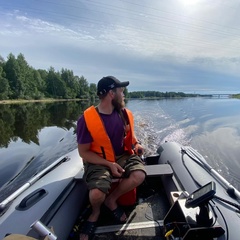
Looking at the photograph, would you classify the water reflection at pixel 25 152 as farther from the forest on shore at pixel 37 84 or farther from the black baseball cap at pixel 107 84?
the forest on shore at pixel 37 84

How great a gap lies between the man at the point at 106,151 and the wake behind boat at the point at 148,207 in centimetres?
22

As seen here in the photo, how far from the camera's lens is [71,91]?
202 feet

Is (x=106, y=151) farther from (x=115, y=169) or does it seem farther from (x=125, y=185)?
(x=125, y=185)

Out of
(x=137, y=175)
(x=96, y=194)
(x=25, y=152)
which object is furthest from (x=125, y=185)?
(x=25, y=152)

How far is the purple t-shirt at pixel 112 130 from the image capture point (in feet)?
7.49

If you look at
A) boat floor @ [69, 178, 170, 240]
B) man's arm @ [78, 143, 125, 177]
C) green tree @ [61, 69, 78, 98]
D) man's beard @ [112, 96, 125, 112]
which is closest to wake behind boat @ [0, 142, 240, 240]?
boat floor @ [69, 178, 170, 240]

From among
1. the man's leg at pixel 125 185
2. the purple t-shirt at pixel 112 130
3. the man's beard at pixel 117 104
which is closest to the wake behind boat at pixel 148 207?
the man's leg at pixel 125 185

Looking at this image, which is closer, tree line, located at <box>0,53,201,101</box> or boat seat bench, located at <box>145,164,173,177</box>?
boat seat bench, located at <box>145,164,173,177</box>

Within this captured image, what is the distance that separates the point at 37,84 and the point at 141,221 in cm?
5219

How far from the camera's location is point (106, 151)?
237 centimetres

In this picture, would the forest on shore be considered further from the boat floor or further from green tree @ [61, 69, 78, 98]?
the boat floor

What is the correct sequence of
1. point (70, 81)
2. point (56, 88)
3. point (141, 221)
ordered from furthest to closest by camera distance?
point (70, 81)
point (56, 88)
point (141, 221)

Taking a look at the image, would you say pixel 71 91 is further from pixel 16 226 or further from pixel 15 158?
pixel 16 226

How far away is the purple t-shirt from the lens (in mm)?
2283
